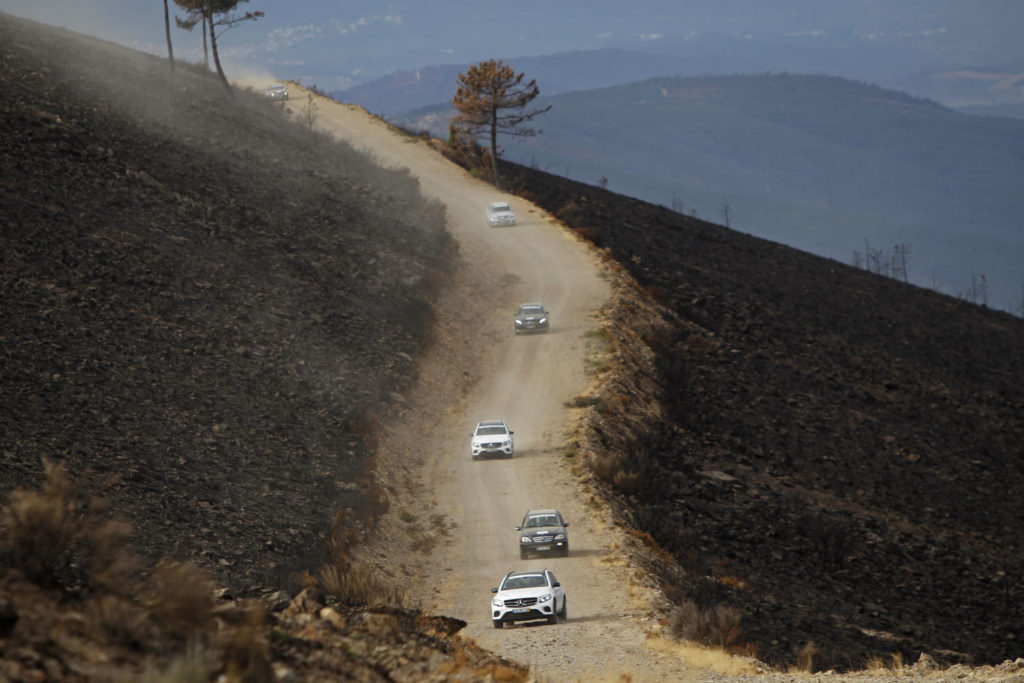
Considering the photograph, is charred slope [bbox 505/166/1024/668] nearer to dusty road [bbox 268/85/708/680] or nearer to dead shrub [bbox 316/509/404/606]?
dusty road [bbox 268/85/708/680]

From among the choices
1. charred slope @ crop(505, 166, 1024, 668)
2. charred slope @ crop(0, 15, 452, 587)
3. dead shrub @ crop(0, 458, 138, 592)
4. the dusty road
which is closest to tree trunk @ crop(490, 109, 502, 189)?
the dusty road

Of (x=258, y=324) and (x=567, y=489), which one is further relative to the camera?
(x=258, y=324)

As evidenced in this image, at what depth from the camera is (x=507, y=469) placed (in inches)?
1315

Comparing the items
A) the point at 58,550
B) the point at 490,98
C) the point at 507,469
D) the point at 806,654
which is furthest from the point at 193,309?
the point at 490,98

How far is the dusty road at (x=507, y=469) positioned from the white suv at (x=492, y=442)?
1.25 feet

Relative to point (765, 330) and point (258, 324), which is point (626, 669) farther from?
point (765, 330)

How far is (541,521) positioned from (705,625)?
679 centimetres

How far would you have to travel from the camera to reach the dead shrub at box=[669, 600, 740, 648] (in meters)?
20.6

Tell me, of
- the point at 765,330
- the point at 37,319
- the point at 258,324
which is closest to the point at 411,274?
the point at 258,324

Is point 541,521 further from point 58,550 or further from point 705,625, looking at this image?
point 58,550

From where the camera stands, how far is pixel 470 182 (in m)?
78.4

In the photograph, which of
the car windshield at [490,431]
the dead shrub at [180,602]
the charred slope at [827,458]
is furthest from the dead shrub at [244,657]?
the car windshield at [490,431]

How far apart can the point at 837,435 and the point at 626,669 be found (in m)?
28.1

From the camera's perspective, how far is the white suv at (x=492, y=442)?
112 feet
